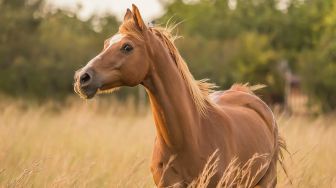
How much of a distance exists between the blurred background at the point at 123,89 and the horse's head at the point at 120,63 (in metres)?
0.51

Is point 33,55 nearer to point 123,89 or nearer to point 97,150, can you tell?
point 123,89

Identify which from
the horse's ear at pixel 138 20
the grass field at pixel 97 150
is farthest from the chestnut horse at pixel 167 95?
the grass field at pixel 97 150

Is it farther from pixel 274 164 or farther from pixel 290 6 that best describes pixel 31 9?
pixel 290 6

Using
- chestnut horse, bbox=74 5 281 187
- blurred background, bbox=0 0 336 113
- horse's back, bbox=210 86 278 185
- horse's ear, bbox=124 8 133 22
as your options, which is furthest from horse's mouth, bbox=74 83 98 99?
blurred background, bbox=0 0 336 113

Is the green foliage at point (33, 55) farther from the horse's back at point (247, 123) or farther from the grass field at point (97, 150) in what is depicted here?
the horse's back at point (247, 123)

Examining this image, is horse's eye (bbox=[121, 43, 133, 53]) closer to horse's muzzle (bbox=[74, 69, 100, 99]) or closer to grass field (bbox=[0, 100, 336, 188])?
horse's muzzle (bbox=[74, 69, 100, 99])

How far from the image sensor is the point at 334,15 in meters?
19.8

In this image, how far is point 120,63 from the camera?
13.7ft

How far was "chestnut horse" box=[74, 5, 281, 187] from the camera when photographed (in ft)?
13.6

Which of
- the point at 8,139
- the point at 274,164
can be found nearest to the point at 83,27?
the point at 8,139

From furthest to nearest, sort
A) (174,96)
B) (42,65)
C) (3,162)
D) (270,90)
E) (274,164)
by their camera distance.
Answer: (270,90) → (42,65) → (3,162) → (274,164) → (174,96)

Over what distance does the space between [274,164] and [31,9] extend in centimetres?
1543

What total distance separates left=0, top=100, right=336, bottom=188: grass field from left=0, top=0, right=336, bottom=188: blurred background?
2 centimetres

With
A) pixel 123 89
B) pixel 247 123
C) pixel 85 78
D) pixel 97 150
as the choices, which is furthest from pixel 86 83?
pixel 123 89
